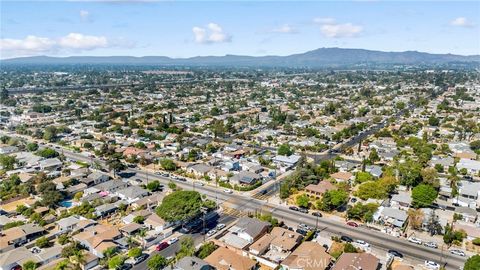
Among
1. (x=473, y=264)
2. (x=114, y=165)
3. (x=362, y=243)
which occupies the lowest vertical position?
(x=362, y=243)

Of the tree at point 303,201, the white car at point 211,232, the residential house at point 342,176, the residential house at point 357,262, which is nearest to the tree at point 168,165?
the white car at point 211,232

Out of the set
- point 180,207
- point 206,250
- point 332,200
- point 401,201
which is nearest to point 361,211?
point 332,200

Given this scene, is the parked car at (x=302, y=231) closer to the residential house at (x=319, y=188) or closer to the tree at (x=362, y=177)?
the residential house at (x=319, y=188)

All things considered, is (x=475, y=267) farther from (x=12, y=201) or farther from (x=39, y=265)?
(x=12, y=201)

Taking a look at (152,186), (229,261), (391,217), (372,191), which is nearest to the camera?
(229,261)

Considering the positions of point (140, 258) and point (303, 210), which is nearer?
point (140, 258)

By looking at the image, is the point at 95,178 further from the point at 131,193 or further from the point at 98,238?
the point at 98,238

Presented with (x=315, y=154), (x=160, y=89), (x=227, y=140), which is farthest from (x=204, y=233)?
(x=160, y=89)
